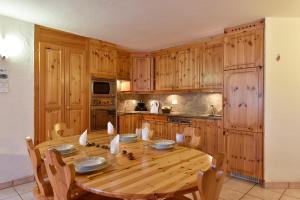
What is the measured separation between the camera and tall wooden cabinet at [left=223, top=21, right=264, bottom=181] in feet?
9.75

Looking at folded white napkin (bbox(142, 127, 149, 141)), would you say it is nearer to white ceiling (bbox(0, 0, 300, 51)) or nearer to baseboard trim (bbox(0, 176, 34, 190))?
white ceiling (bbox(0, 0, 300, 51))

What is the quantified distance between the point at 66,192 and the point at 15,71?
248cm

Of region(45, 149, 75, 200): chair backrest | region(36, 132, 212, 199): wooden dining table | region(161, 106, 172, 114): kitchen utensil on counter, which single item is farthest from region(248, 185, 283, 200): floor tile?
region(45, 149, 75, 200): chair backrest

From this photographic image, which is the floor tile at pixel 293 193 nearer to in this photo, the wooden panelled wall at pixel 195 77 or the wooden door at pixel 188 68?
the wooden panelled wall at pixel 195 77

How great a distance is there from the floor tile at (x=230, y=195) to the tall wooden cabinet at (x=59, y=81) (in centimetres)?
265

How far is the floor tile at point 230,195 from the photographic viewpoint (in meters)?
2.61

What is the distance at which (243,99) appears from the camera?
315 centimetres

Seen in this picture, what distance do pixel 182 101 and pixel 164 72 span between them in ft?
2.71

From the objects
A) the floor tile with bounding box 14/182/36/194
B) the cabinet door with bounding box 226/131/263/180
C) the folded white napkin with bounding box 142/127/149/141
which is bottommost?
the floor tile with bounding box 14/182/36/194

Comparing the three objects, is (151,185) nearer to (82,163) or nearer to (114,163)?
(114,163)

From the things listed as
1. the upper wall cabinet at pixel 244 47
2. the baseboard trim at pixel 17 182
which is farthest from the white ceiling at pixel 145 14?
the baseboard trim at pixel 17 182

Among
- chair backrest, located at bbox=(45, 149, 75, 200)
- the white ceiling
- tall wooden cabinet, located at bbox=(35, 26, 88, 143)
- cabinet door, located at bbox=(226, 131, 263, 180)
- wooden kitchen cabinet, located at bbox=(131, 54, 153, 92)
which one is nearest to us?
chair backrest, located at bbox=(45, 149, 75, 200)

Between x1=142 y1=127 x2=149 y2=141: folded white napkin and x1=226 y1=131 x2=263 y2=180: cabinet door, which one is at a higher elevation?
x1=142 y1=127 x2=149 y2=141: folded white napkin

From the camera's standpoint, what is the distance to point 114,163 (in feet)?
5.17
